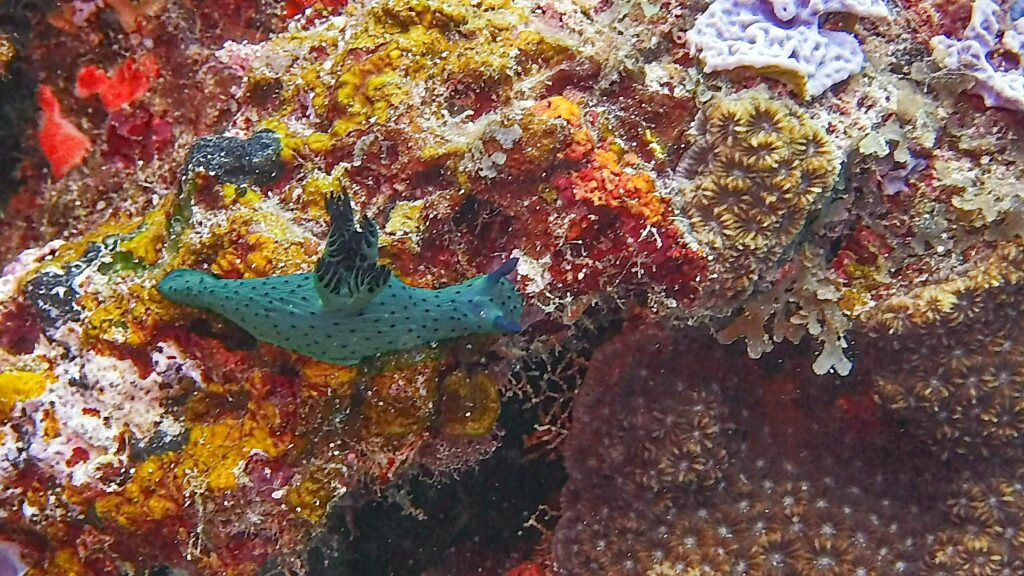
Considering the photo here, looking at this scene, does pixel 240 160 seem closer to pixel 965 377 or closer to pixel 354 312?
pixel 354 312

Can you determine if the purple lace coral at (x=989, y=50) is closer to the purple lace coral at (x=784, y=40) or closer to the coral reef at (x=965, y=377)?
the purple lace coral at (x=784, y=40)

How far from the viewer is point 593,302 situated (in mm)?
2977

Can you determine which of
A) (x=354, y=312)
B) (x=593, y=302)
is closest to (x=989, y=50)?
(x=593, y=302)

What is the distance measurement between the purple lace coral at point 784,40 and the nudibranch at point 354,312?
1.32 m

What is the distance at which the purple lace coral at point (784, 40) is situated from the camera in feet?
9.43

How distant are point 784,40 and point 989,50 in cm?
100

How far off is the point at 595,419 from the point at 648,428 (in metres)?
0.26

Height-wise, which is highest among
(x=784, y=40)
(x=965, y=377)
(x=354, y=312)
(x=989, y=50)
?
(x=354, y=312)

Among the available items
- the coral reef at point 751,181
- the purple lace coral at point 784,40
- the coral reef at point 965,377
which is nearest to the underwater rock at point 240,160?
the coral reef at point 751,181

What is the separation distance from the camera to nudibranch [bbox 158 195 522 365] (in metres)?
2.65

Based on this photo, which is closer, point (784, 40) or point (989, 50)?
point (784, 40)

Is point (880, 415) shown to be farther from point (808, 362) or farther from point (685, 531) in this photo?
point (685, 531)

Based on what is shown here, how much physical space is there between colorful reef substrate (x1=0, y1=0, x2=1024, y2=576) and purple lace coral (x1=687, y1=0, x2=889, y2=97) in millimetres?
15

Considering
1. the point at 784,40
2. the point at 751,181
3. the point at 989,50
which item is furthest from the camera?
the point at 989,50
